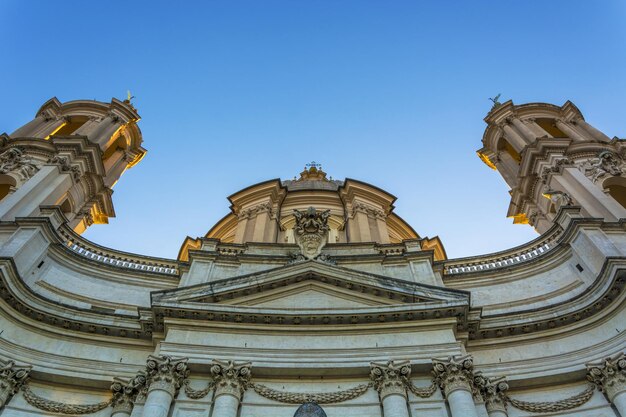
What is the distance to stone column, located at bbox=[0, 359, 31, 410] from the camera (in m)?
13.4

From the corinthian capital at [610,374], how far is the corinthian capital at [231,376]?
390 inches

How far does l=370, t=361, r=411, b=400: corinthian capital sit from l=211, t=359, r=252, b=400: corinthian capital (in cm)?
362

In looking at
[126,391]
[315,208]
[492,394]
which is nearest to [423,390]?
[492,394]

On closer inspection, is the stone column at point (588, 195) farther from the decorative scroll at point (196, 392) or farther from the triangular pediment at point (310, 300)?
the decorative scroll at point (196, 392)

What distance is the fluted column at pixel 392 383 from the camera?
12992mm

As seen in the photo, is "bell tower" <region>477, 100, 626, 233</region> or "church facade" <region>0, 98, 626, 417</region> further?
"bell tower" <region>477, 100, 626, 233</region>

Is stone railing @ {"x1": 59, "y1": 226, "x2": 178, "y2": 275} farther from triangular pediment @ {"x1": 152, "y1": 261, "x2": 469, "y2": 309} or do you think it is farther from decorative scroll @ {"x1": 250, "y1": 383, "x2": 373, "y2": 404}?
decorative scroll @ {"x1": 250, "y1": 383, "x2": 373, "y2": 404}

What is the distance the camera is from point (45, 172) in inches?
853

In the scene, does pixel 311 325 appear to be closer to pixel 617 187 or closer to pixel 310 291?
pixel 310 291

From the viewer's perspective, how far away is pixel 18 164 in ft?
73.3

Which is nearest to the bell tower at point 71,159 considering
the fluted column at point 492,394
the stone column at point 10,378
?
the stone column at point 10,378

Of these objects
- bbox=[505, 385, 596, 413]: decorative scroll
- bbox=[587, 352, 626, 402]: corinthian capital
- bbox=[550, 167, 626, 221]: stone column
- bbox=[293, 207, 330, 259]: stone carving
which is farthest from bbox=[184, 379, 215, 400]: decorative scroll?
bbox=[550, 167, 626, 221]: stone column

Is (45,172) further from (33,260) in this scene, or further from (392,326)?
(392,326)

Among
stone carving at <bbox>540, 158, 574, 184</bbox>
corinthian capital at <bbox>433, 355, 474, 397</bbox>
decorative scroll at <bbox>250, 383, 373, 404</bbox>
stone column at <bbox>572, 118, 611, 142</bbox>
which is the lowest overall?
decorative scroll at <bbox>250, 383, 373, 404</bbox>
